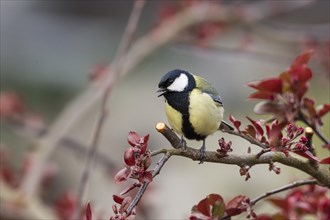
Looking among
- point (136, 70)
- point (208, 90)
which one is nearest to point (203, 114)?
point (208, 90)

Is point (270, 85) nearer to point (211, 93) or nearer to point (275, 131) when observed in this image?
point (275, 131)

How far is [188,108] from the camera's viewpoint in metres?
1.38

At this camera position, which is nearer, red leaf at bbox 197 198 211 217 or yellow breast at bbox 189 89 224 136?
red leaf at bbox 197 198 211 217

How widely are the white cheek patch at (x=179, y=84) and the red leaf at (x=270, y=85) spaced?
438 millimetres

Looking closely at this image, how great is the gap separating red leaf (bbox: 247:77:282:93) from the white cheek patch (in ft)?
1.44

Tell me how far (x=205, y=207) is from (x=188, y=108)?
336 mm

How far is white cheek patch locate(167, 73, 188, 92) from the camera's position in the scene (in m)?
1.39

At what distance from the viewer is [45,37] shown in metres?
6.45

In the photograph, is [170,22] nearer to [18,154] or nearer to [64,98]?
[18,154]

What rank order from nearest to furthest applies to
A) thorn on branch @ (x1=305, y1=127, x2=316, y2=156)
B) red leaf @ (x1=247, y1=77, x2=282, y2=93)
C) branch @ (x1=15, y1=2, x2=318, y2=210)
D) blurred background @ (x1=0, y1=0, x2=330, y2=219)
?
red leaf @ (x1=247, y1=77, x2=282, y2=93) < thorn on branch @ (x1=305, y1=127, x2=316, y2=156) < branch @ (x1=15, y1=2, x2=318, y2=210) < blurred background @ (x1=0, y1=0, x2=330, y2=219)

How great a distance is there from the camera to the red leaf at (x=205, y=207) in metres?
1.09

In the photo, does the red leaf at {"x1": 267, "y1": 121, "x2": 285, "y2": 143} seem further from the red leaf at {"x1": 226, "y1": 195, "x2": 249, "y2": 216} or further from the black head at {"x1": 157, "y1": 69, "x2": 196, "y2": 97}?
the black head at {"x1": 157, "y1": 69, "x2": 196, "y2": 97}

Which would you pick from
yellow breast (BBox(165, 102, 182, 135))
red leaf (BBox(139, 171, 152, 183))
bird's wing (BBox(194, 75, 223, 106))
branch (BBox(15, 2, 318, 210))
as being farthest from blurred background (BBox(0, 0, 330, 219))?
red leaf (BBox(139, 171, 152, 183))

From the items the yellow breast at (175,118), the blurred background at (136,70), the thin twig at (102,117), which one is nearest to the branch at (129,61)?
the blurred background at (136,70)
